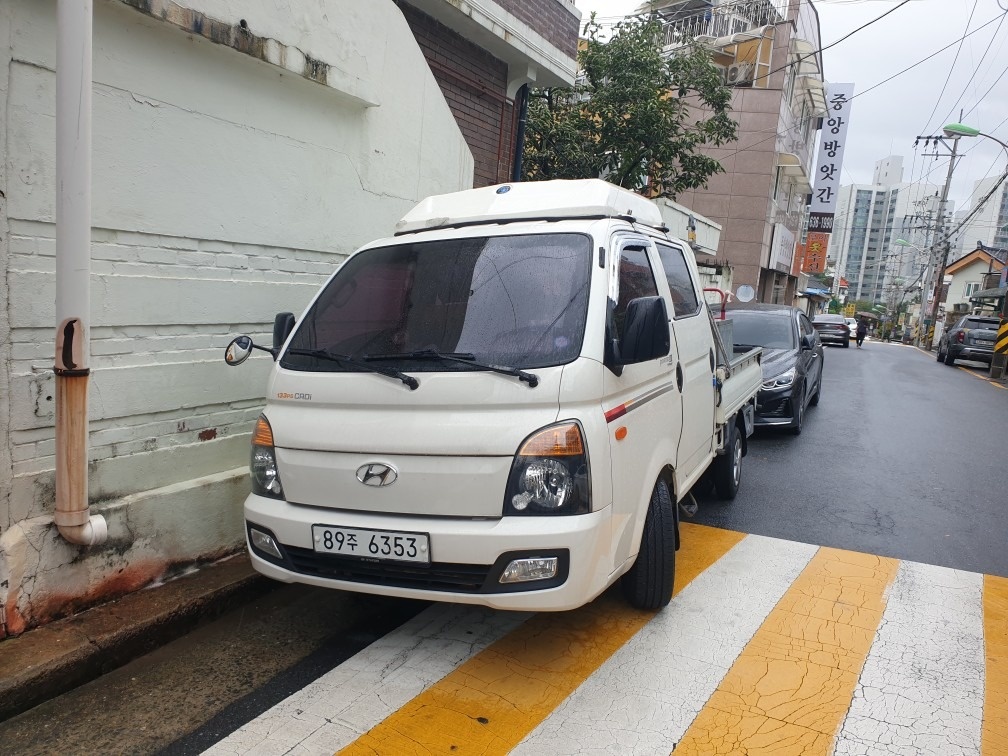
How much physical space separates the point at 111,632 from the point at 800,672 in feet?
10.1

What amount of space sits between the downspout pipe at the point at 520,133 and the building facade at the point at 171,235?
11.0 ft

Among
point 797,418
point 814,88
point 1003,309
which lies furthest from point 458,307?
point 814,88

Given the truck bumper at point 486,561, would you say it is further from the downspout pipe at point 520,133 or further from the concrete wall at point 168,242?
the downspout pipe at point 520,133

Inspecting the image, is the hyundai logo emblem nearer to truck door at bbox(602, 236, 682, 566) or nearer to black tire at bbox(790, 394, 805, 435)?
truck door at bbox(602, 236, 682, 566)

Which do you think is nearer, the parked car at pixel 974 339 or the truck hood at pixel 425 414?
the truck hood at pixel 425 414

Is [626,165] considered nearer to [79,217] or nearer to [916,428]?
[916,428]

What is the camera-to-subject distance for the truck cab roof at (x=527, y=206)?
3875 mm

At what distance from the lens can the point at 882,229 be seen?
95.9 meters

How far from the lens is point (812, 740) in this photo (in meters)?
2.75

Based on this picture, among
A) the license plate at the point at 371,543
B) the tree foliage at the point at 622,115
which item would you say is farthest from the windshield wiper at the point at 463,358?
the tree foliage at the point at 622,115

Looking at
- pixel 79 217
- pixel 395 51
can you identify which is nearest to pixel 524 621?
pixel 79 217

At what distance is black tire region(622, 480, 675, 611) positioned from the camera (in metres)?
3.53

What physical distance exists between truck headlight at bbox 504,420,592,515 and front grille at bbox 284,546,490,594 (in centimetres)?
30

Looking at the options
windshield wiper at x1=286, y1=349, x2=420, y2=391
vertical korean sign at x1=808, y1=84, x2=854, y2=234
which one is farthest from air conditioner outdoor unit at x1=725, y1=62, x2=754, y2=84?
windshield wiper at x1=286, y1=349, x2=420, y2=391
